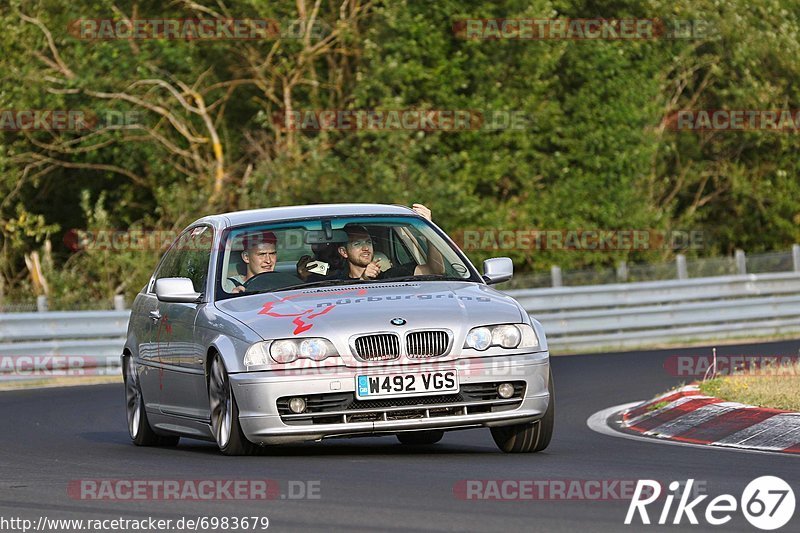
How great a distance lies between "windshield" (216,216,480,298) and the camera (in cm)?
1078

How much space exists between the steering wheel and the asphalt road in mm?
1031

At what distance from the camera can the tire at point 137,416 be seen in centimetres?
1208

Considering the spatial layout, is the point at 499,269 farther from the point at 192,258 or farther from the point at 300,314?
the point at 192,258

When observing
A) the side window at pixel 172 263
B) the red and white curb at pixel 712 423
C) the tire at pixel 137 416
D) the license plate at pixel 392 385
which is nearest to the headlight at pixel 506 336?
the license plate at pixel 392 385

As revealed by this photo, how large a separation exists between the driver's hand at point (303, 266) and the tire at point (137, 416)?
5.47ft

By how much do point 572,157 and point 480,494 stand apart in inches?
923

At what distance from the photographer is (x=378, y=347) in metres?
9.65

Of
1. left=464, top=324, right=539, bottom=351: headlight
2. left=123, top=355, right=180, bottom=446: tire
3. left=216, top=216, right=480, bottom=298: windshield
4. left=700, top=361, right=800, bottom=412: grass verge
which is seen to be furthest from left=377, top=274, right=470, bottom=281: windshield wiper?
left=700, top=361, right=800, bottom=412: grass verge

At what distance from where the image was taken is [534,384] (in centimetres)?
999

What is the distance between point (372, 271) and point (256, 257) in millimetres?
741

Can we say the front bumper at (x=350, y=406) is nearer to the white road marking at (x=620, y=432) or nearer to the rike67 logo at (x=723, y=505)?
the white road marking at (x=620, y=432)

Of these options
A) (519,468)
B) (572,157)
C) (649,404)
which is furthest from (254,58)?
(519,468)

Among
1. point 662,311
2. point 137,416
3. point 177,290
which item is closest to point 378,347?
point 177,290

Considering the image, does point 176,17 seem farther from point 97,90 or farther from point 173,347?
point 173,347
